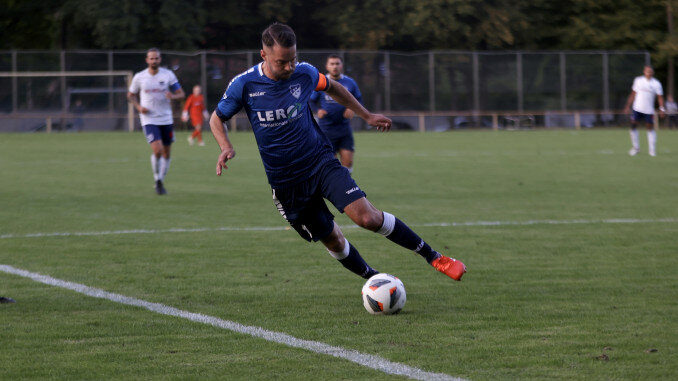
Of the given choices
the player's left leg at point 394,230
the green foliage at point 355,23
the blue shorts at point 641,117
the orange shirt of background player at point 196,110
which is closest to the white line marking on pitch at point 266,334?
the player's left leg at point 394,230

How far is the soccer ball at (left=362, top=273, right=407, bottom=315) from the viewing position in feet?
19.8

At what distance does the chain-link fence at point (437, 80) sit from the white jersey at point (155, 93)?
23992 millimetres

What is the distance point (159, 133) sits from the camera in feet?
49.8

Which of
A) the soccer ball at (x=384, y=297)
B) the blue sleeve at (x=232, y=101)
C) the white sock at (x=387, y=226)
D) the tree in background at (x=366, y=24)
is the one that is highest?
the tree in background at (x=366, y=24)

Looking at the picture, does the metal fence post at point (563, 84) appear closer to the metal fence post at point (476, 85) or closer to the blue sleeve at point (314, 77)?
the metal fence post at point (476, 85)

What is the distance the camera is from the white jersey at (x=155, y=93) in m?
15.0

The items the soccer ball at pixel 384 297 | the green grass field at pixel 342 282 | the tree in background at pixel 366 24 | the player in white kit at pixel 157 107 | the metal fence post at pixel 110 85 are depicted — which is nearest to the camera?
the green grass field at pixel 342 282

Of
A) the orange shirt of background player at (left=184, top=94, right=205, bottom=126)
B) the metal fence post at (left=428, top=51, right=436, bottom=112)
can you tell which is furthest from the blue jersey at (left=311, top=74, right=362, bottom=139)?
the metal fence post at (left=428, top=51, right=436, bottom=112)

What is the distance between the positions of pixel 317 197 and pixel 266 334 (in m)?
1.32

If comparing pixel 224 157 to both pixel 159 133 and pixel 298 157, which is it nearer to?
pixel 298 157

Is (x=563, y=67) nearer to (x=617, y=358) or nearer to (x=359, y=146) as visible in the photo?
(x=359, y=146)

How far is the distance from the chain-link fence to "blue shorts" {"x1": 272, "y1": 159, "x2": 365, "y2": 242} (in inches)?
1314

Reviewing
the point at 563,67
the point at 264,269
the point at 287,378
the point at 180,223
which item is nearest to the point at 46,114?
the point at 563,67

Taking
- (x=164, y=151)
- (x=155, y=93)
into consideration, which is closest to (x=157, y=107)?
(x=155, y=93)
